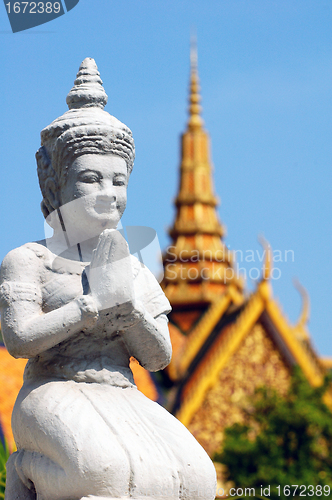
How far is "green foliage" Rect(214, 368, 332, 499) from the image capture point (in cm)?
1189

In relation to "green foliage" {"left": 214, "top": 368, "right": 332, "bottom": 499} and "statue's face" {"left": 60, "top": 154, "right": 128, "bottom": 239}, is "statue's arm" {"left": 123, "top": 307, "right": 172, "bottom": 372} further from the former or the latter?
"green foliage" {"left": 214, "top": 368, "right": 332, "bottom": 499}

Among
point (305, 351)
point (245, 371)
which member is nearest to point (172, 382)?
point (245, 371)

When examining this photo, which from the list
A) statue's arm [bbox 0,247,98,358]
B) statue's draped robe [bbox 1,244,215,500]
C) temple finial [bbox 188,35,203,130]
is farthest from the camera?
temple finial [bbox 188,35,203,130]

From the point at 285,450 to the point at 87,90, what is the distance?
9.89 metres

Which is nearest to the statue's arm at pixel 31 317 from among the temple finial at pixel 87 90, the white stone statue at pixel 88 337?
the white stone statue at pixel 88 337

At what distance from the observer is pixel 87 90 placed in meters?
3.38

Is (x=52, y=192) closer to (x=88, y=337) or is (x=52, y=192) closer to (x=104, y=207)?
(x=104, y=207)

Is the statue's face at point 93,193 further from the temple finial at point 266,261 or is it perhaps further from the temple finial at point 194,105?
the temple finial at point 194,105

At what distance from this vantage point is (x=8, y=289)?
10.1 ft

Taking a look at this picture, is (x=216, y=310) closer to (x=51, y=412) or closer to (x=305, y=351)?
(x=305, y=351)

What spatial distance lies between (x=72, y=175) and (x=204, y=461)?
1174mm

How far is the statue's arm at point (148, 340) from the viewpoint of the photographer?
3156 millimetres

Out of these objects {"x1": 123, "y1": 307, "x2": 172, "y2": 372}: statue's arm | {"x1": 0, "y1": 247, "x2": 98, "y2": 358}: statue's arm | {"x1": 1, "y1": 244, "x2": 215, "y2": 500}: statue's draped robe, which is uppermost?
{"x1": 0, "y1": 247, "x2": 98, "y2": 358}: statue's arm

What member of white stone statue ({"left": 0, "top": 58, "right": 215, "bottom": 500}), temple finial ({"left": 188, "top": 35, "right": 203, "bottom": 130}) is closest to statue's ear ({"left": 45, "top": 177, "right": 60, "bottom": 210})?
white stone statue ({"left": 0, "top": 58, "right": 215, "bottom": 500})
